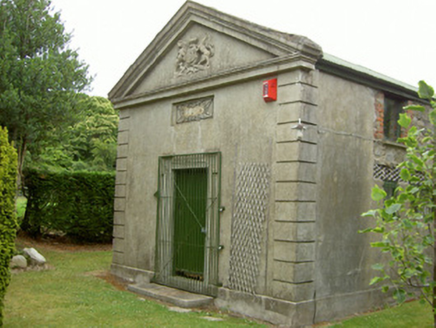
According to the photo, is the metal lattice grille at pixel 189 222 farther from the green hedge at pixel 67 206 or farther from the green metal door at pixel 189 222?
the green hedge at pixel 67 206

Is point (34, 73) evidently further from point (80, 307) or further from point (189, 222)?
point (80, 307)

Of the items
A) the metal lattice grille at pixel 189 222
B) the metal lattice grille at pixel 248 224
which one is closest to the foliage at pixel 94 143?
the metal lattice grille at pixel 189 222

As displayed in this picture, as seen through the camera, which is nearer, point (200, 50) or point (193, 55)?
point (200, 50)

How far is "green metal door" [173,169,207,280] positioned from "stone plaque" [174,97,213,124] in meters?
1.09

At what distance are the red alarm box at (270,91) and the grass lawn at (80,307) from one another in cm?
370

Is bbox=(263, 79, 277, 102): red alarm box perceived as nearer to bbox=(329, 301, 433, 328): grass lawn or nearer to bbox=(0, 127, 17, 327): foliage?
bbox=(329, 301, 433, 328): grass lawn

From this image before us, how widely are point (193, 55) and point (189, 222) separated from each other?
11.4 ft

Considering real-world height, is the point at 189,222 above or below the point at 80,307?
above

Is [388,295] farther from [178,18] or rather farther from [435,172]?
[178,18]

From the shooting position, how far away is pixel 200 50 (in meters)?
9.24

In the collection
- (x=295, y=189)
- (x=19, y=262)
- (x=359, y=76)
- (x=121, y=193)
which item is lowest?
(x=19, y=262)

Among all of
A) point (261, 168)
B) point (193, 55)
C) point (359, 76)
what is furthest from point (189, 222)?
point (359, 76)

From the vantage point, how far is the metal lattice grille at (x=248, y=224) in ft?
25.1

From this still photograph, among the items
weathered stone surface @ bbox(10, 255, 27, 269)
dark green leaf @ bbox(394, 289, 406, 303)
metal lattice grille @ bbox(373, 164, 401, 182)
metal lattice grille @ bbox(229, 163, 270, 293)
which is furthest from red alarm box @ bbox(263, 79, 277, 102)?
weathered stone surface @ bbox(10, 255, 27, 269)
